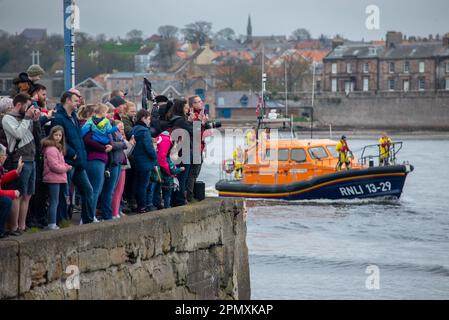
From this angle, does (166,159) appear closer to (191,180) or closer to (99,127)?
(191,180)

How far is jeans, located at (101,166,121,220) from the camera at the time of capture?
42.3 feet

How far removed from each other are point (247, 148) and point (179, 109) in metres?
17.4

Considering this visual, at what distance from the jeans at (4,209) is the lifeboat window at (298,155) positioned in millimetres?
20489

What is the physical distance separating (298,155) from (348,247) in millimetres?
7390

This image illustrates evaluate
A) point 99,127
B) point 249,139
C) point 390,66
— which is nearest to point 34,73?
point 99,127

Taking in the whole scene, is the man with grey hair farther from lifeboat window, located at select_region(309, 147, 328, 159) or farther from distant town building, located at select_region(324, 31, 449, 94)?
distant town building, located at select_region(324, 31, 449, 94)

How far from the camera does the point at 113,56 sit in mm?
111500

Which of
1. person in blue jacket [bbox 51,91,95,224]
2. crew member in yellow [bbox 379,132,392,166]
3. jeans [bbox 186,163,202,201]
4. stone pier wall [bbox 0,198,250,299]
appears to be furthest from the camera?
crew member in yellow [bbox 379,132,392,166]

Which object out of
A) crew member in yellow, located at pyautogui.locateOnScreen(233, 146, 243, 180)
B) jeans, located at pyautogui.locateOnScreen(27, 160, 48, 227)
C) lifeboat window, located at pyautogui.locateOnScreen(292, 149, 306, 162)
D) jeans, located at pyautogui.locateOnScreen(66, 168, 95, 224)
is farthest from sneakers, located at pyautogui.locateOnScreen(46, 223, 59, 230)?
crew member in yellow, located at pyautogui.locateOnScreen(233, 146, 243, 180)

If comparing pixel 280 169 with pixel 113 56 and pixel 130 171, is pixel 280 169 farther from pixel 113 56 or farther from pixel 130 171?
pixel 113 56

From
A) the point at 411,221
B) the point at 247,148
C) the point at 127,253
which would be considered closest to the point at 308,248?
the point at 411,221

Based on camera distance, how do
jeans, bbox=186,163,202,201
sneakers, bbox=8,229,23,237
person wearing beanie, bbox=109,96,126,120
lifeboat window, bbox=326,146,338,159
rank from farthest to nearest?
lifeboat window, bbox=326,146,338,159
jeans, bbox=186,163,202,201
person wearing beanie, bbox=109,96,126,120
sneakers, bbox=8,229,23,237

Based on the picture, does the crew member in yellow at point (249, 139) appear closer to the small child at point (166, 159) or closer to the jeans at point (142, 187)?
the small child at point (166, 159)

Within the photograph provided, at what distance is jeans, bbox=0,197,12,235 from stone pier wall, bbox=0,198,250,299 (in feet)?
1.20
